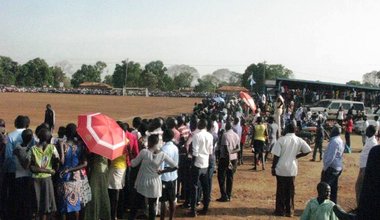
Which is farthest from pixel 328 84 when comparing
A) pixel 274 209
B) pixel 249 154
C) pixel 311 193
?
pixel 274 209

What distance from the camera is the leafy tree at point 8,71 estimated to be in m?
109

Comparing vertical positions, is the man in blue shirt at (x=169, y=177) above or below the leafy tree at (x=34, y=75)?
below

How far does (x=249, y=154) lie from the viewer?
15562mm

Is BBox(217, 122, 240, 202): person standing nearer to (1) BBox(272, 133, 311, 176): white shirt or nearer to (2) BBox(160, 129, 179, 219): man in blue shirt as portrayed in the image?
(1) BBox(272, 133, 311, 176): white shirt

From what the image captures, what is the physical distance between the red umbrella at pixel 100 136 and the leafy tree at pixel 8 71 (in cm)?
11274

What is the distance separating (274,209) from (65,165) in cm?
450

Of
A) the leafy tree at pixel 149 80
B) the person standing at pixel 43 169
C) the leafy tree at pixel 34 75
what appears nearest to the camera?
the person standing at pixel 43 169

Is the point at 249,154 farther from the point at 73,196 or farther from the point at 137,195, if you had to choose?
the point at 73,196

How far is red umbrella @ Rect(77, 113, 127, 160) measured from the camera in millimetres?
5555

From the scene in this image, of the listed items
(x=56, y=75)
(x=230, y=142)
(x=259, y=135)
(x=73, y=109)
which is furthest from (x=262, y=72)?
(x=230, y=142)

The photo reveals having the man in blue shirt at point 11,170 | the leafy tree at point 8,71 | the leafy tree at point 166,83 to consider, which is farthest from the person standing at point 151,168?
the leafy tree at point 8,71

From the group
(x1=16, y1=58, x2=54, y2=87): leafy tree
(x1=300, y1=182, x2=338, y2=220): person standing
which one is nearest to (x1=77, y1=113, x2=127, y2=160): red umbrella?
(x1=300, y1=182, x2=338, y2=220): person standing

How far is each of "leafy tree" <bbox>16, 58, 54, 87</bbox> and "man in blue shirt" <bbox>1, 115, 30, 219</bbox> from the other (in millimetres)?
110212

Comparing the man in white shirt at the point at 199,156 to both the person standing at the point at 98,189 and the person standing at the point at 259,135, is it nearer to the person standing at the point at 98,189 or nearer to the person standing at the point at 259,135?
the person standing at the point at 98,189
